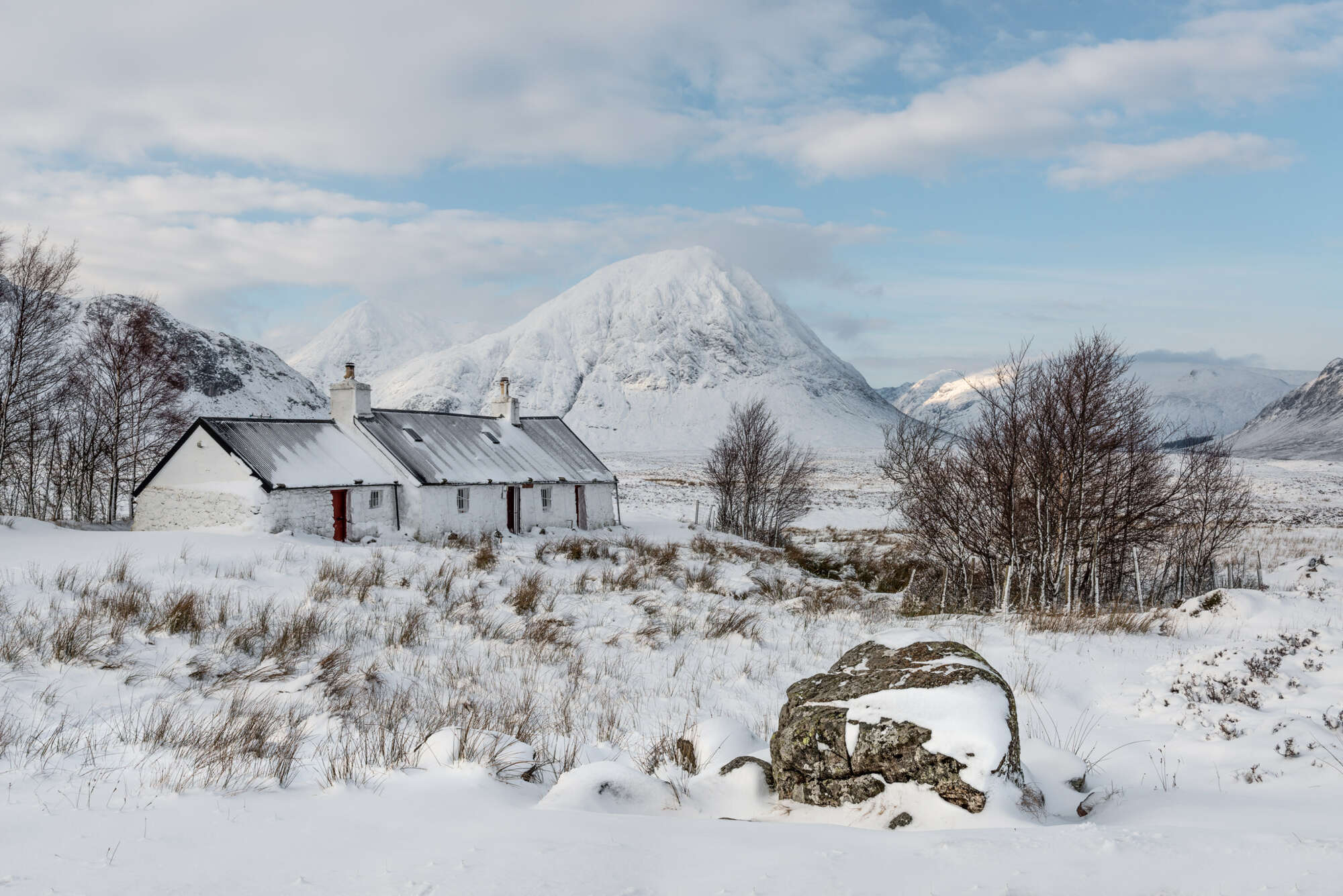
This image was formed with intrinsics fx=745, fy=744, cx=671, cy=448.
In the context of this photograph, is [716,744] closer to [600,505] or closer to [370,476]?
[370,476]

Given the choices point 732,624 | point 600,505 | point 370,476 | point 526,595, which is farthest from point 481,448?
point 732,624

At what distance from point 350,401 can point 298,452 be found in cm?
358

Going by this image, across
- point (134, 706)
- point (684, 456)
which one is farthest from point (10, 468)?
point (684, 456)

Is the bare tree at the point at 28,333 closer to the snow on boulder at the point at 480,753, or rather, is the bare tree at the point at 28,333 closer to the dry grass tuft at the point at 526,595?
the dry grass tuft at the point at 526,595

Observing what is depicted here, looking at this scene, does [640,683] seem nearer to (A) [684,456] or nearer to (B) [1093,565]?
(B) [1093,565]

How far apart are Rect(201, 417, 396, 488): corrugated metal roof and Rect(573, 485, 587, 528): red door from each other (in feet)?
31.1

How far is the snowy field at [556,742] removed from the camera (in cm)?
316

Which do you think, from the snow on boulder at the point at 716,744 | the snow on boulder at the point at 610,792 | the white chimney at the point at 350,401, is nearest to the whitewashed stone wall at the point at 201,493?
the white chimney at the point at 350,401

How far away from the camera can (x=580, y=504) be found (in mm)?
34438

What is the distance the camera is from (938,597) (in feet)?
76.0

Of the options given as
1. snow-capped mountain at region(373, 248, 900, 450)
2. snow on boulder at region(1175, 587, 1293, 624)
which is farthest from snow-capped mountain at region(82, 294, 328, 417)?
snow on boulder at region(1175, 587, 1293, 624)

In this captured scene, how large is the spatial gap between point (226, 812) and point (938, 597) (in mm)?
22204

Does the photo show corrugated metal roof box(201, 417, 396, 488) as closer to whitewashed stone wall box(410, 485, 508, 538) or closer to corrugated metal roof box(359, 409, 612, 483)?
corrugated metal roof box(359, 409, 612, 483)

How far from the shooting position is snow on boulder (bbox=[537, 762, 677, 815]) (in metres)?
4.21
